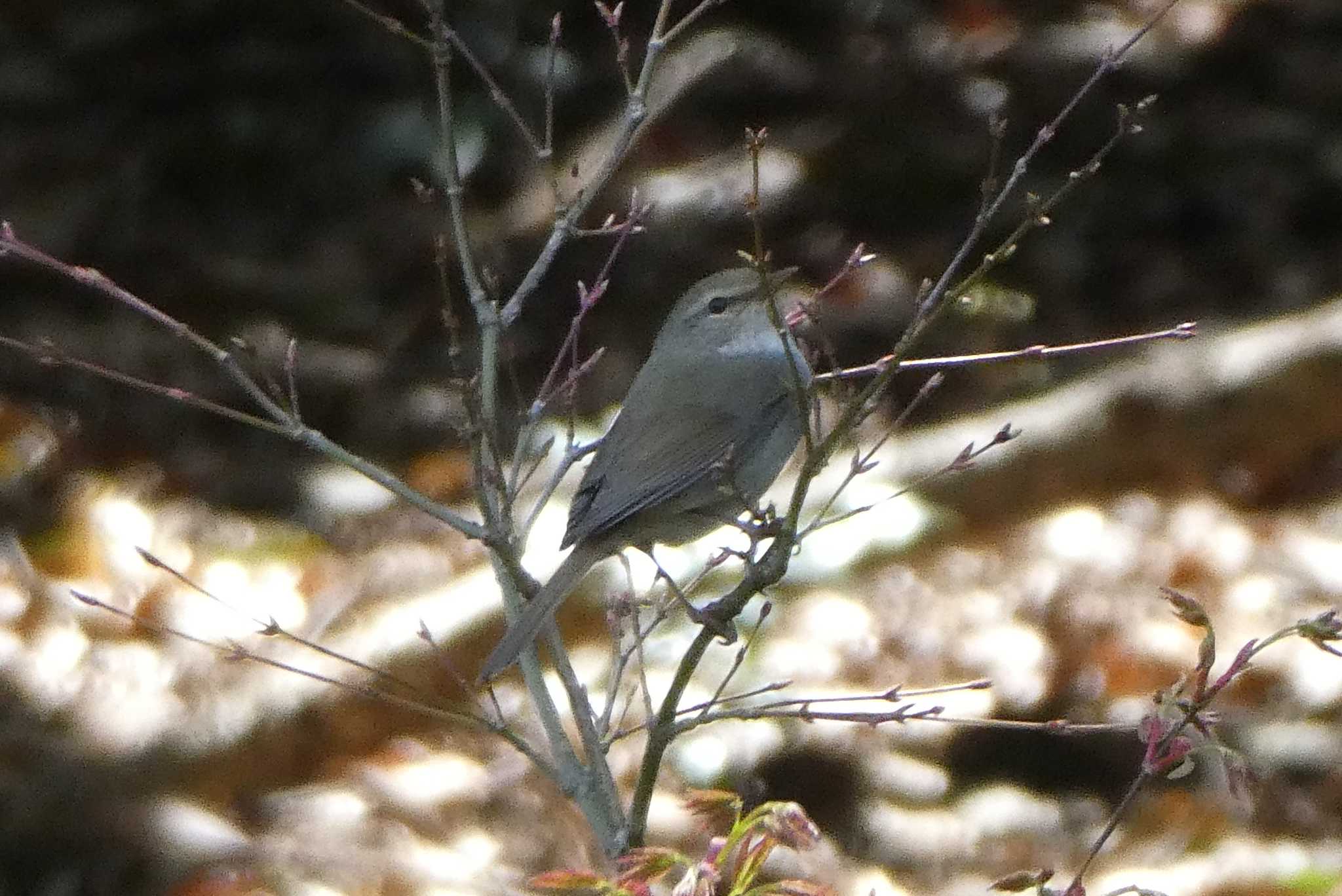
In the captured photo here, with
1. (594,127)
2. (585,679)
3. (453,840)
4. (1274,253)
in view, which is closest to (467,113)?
(594,127)

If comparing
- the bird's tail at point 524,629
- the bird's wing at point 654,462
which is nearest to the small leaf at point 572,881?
the bird's tail at point 524,629

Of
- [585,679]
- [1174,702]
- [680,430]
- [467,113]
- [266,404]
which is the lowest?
[1174,702]

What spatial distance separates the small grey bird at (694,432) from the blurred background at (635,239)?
261cm

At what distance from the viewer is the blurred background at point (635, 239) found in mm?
7426

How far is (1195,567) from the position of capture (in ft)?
23.5

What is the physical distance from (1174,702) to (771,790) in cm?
395

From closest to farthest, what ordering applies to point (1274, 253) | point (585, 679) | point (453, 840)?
1. point (453, 840)
2. point (585, 679)
3. point (1274, 253)

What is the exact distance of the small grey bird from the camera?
3828 millimetres

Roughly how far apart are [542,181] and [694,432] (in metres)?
4.63

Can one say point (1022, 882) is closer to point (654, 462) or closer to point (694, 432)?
point (654, 462)

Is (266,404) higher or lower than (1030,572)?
lower

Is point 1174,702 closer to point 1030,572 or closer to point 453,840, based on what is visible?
point 453,840

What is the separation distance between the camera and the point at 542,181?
27.8 feet

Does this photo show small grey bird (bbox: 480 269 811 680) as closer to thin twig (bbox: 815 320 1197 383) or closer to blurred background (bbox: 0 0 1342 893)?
thin twig (bbox: 815 320 1197 383)
